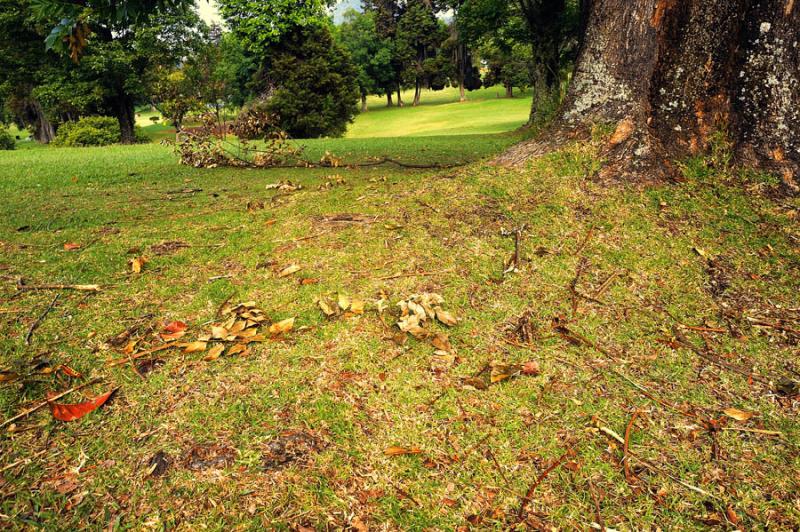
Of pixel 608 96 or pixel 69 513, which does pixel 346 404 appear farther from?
pixel 608 96

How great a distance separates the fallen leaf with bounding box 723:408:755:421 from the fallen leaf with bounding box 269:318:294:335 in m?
2.08

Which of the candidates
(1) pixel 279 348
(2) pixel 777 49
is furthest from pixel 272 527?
(2) pixel 777 49

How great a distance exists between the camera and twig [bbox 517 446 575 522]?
1622 millimetres

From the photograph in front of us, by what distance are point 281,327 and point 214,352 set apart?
0.35 meters

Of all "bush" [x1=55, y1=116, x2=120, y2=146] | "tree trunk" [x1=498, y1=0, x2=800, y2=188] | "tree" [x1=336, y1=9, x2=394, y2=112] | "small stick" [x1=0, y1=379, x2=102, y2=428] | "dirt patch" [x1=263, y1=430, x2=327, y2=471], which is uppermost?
"tree" [x1=336, y1=9, x2=394, y2=112]

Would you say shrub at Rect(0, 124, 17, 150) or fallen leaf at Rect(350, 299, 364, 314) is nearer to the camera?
fallen leaf at Rect(350, 299, 364, 314)

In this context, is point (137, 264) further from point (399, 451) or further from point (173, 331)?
point (399, 451)

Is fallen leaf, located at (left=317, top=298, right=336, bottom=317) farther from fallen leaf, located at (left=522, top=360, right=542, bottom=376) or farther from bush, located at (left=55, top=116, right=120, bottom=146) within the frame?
bush, located at (left=55, top=116, right=120, bottom=146)

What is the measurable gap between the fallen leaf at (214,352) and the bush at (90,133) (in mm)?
25766

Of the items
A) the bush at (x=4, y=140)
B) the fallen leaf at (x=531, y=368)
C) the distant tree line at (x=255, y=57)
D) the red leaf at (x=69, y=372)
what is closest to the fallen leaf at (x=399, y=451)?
the fallen leaf at (x=531, y=368)

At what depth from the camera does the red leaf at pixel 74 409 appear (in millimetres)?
1944

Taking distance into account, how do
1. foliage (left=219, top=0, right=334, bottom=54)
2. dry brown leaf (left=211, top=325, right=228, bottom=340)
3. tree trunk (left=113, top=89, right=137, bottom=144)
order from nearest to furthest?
dry brown leaf (left=211, top=325, right=228, bottom=340), foliage (left=219, top=0, right=334, bottom=54), tree trunk (left=113, top=89, right=137, bottom=144)

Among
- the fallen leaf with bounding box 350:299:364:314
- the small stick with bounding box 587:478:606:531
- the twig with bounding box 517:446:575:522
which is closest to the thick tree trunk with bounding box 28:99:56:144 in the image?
the fallen leaf with bounding box 350:299:364:314

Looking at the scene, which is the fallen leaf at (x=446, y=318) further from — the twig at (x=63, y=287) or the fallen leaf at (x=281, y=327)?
the twig at (x=63, y=287)
